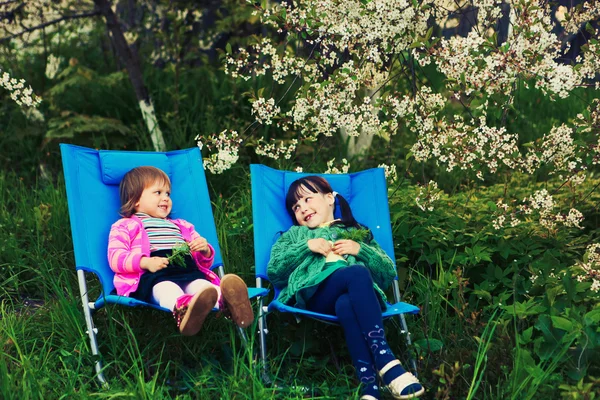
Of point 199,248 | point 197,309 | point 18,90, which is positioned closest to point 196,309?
point 197,309

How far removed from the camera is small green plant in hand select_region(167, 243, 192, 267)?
10.8 feet

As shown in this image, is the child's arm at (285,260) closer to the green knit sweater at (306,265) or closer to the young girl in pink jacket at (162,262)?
the green knit sweater at (306,265)

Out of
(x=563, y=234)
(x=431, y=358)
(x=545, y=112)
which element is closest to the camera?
(x=431, y=358)

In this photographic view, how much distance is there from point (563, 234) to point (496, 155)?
0.62 meters

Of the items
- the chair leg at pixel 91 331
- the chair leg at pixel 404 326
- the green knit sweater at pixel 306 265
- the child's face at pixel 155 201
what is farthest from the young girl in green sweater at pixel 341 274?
the chair leg at pixel 91 331

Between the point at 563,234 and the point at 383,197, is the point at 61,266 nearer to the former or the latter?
the point at 383,197

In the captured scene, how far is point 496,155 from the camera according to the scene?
3664 mm

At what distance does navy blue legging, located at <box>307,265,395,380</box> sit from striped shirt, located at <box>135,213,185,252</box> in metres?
0.73

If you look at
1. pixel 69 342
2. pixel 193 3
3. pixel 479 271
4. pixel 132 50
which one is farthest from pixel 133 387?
pixel 193 3

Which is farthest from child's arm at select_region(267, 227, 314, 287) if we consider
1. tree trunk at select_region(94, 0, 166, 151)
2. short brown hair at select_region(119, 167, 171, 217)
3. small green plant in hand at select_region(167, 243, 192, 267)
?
tree trunk at select_region(94, 0, 166, 151)

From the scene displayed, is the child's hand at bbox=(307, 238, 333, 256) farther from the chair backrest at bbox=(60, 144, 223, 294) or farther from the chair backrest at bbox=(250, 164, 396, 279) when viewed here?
the chair backrest at bbox=(60, 144, 223, 294)

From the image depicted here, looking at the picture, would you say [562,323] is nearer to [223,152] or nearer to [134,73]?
[223,152]

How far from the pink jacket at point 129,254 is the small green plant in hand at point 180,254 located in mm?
119

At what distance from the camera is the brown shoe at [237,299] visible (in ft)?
9.77
